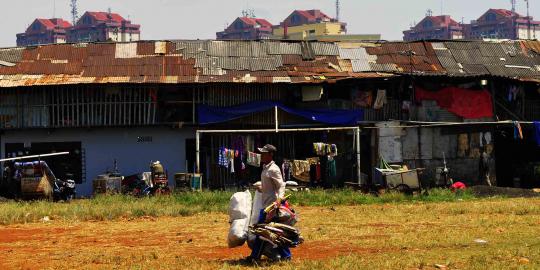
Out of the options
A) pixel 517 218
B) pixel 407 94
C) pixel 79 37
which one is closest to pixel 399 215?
pixel 517 218

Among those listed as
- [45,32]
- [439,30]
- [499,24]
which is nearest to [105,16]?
[45,32]

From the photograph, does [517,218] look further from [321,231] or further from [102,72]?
[102,72]

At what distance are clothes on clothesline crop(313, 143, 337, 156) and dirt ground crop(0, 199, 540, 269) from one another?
604cm

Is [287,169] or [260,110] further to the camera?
[260,110]

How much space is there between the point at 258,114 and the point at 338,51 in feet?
14.1

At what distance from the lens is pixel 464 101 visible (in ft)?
98.1

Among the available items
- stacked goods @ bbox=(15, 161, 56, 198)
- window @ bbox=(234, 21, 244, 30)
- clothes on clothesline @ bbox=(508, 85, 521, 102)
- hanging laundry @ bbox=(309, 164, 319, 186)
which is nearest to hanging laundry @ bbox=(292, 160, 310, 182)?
hanging laundry @ bbox=(309, 164, 319, 186)

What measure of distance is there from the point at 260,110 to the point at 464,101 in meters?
6.81

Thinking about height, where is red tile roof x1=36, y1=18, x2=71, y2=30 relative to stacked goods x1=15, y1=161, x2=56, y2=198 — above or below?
above

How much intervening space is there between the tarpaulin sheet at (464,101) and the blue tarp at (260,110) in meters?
2.96

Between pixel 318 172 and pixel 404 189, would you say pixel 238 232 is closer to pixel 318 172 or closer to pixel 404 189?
pixel 404 189

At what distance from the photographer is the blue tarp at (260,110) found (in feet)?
93.6

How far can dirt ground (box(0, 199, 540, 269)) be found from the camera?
12180mm

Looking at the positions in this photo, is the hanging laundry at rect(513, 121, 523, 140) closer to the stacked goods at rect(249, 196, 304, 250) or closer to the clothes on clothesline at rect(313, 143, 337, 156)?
the clothes on clothesline at rect(313, 143, 337, 156)
